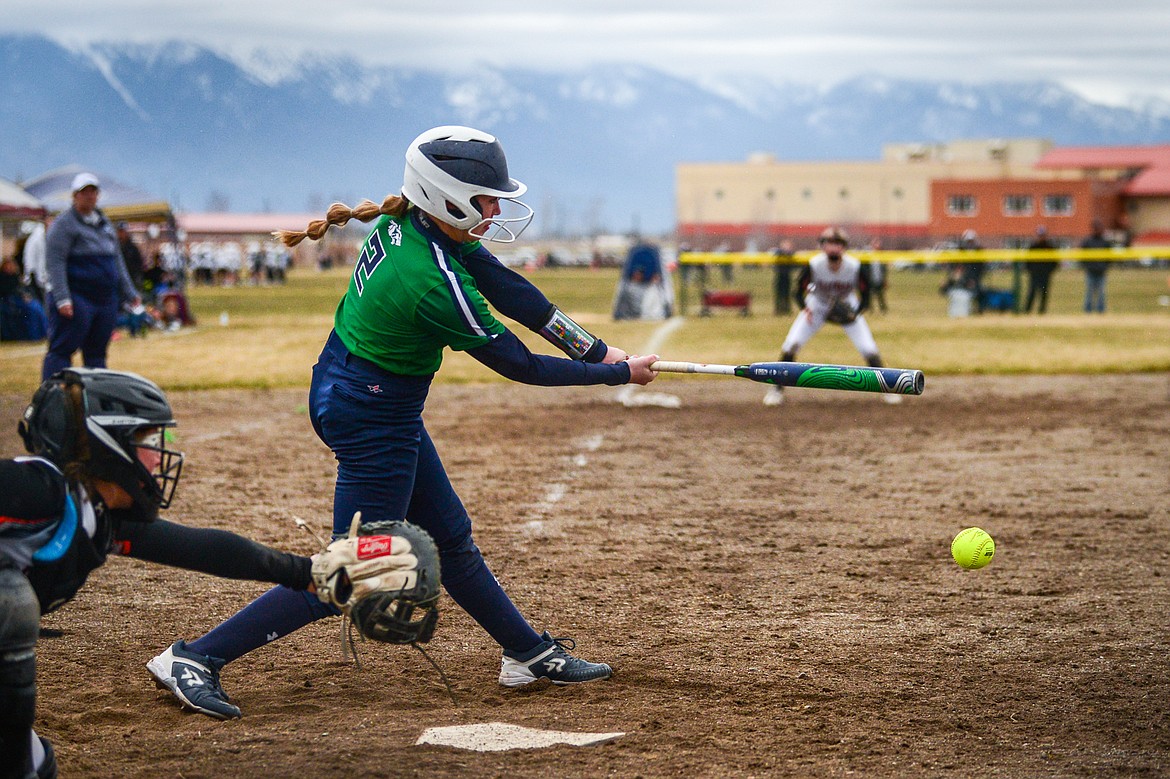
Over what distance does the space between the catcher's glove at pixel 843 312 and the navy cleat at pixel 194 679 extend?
10597 millimetres

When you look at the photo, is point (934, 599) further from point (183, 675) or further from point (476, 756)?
point (183, 675)

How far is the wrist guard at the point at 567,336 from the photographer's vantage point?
4738 millimetres

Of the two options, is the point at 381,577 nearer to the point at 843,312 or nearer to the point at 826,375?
the point at 826,375

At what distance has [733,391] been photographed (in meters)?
15.6

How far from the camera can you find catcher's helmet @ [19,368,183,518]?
347cm

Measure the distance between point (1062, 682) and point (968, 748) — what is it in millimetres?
958

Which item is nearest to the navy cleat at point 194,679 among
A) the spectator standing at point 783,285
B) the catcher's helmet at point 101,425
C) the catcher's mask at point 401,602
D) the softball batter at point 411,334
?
the softball batter at point 411,334

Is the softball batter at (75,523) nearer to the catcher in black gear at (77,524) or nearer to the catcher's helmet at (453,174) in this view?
the catcher in black gear at (77,524)

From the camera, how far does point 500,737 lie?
4.41 m

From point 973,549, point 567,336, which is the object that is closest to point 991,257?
point 973,549

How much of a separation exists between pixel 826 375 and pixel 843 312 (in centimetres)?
945

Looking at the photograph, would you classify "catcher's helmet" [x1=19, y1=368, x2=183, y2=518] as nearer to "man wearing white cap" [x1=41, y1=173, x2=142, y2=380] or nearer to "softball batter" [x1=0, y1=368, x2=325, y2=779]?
"softball batter" [x1=0, y1=368, x2=325, y2=779]

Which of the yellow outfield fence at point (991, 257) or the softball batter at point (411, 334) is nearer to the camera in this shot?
the softball batter at point (411, 334)

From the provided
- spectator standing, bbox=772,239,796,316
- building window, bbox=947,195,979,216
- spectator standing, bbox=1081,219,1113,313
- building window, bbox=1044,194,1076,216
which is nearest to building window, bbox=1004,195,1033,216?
building window, bbox=1044,194,1076,216
